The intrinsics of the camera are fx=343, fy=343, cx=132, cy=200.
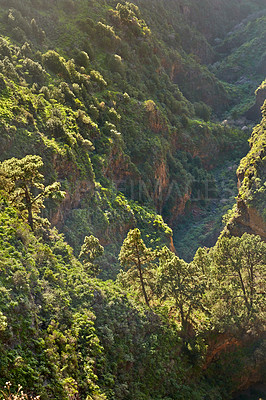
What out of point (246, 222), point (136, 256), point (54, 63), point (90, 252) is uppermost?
point (54, 63)

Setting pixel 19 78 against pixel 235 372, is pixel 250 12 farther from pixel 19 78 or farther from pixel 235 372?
pixel 235 372

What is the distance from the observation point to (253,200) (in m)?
46.2

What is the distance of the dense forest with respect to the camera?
23.1m

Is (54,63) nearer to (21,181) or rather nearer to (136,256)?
(21,181)

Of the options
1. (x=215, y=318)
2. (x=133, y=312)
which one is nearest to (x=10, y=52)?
(x=133, y=312)

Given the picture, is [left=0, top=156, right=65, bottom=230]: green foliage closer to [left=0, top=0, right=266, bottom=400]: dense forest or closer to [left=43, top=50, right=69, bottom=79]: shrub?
[left=0, top=0, right=266, bottom=400]: dense forest

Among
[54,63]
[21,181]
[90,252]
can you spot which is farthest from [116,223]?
[54,63]

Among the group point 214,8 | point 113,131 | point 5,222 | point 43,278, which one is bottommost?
point 43,278

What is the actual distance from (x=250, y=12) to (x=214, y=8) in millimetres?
18831

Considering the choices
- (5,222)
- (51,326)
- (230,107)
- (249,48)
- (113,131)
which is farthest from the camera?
(249,48)

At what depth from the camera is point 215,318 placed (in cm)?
3119

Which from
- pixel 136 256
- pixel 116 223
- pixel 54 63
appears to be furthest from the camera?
pixel 54 63

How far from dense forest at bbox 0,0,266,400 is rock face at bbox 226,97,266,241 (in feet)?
0.68

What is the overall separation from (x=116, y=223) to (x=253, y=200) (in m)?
18.8
